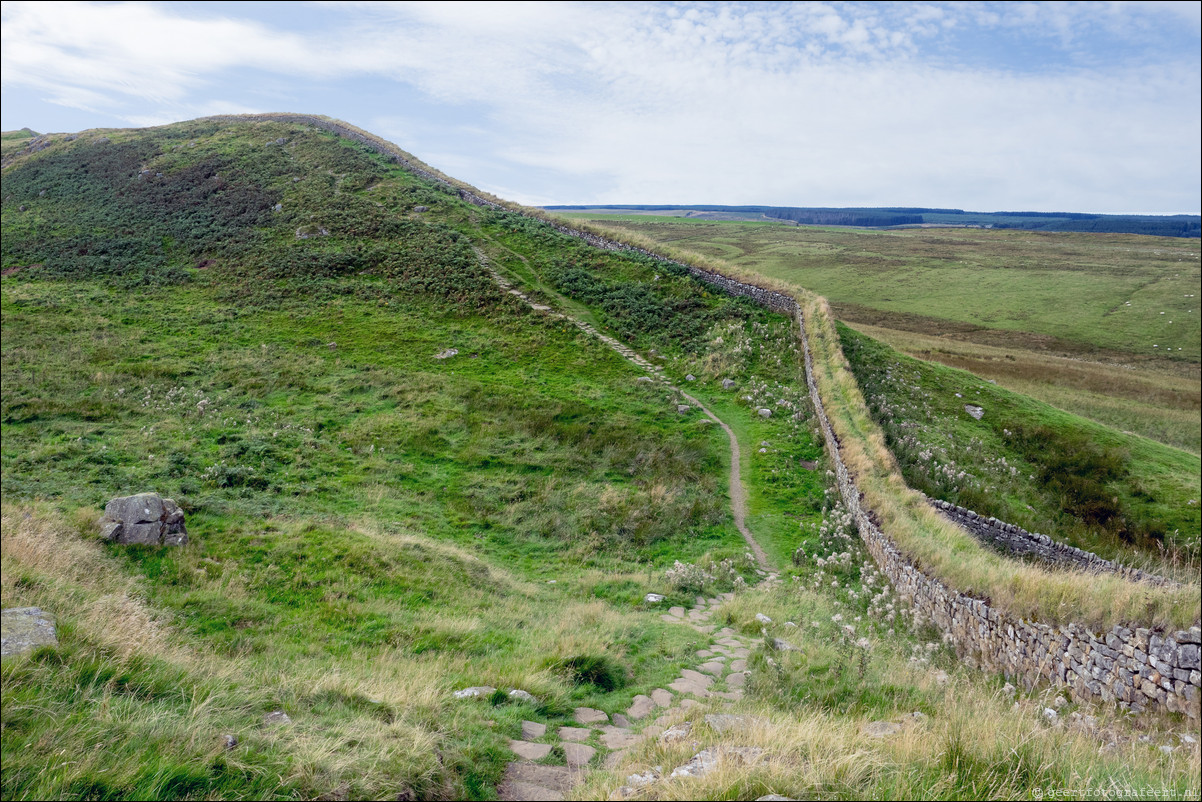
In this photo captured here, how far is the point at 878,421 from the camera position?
22.0 m

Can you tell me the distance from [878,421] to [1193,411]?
32115 mm

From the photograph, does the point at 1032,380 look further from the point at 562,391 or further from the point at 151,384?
the point at 151,384

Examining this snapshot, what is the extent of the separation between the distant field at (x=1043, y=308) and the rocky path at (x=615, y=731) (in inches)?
1491

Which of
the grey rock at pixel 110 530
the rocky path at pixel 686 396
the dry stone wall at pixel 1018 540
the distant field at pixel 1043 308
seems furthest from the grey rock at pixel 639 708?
the distant field at pixel 1043 308

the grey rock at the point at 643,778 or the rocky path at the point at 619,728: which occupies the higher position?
the grey rock at the point at 643,778

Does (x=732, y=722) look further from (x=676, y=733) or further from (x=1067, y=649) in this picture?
(x=1067, y=649)

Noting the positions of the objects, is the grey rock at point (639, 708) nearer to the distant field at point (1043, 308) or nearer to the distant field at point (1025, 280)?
the distant field at point (1043, 308)

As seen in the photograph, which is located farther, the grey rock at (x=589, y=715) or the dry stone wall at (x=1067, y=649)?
the grey rock at (x=589, y=715)

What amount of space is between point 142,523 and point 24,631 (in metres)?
6.14

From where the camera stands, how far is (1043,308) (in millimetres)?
74188

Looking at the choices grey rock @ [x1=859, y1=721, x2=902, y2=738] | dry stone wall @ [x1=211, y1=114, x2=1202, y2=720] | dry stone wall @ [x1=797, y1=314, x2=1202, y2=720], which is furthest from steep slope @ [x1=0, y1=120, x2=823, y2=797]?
dry stone wall @ [x1=797, y1=314, x2=1202, y2=720]

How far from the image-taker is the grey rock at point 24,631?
4801mm

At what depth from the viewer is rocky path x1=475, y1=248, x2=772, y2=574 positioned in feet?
51.6

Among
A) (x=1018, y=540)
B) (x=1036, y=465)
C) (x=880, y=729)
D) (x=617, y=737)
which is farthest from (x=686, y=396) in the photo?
(x=880, y=729)
